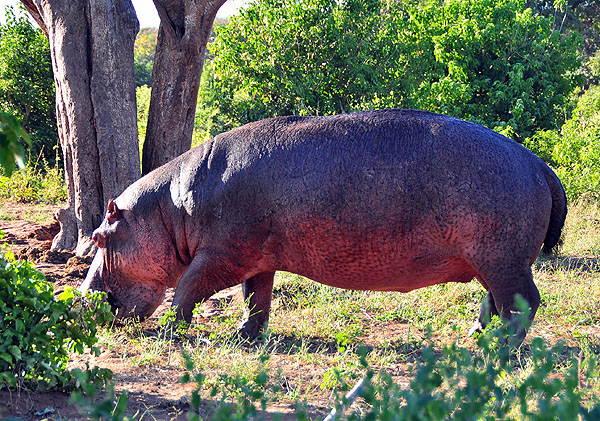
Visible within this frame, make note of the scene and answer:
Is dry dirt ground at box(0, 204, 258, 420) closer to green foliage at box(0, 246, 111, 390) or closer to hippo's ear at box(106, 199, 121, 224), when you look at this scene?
green foliage at box(0, 246, 111, 390)

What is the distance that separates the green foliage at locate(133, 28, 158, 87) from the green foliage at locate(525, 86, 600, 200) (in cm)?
1591

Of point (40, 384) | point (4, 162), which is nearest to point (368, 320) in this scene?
point (40, 384)

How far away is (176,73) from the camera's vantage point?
7.12m

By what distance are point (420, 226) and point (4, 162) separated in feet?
9.24

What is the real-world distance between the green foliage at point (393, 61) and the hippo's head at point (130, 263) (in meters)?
4.64

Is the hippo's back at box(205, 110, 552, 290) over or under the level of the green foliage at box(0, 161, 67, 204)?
over

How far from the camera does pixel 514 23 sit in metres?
11.7

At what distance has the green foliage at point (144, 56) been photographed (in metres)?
28.0

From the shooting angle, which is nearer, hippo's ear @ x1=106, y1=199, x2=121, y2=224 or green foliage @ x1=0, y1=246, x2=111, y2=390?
green foliage @ x1=0, y1=246, x2=111, y2=390

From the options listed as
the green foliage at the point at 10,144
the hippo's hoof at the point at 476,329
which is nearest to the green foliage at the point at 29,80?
the hippo's hoof at the point at 476,329

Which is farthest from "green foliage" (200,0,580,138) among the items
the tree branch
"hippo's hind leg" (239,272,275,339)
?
"hippo's hind leg" (239,272,275,339)

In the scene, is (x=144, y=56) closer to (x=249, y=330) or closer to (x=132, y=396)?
(x=249, y=330)

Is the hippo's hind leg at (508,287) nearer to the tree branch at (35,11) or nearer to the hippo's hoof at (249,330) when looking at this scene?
the hippo's hoof at (249,330)

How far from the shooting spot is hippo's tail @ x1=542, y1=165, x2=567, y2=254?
4.30m
